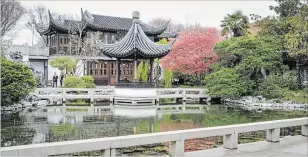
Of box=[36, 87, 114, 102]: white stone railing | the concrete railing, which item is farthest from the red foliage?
the concrete railing

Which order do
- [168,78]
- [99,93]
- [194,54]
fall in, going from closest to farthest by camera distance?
[99,93], [168,78], [194,54]

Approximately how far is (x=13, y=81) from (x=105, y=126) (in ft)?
21.6

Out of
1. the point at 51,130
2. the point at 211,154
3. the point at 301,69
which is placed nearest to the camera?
the point at 211,154

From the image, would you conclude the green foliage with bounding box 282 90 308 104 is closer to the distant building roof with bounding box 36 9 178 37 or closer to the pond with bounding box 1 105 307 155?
the pond with bounding box 1 105 307 155

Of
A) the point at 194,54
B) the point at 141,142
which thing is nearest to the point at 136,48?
the point at 194,54

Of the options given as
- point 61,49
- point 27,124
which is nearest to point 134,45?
point 27,124

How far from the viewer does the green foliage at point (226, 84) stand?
22.5 m

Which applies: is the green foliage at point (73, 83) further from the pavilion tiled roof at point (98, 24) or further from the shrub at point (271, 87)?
the shrub at point (271, 87)

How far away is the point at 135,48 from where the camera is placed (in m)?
21.2

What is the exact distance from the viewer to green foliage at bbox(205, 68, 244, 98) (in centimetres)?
2250

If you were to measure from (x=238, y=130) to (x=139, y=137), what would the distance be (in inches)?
83.9

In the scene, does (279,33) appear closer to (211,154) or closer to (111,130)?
(111,130)

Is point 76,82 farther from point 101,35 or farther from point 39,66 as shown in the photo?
point 101,35

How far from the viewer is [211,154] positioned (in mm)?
6301
